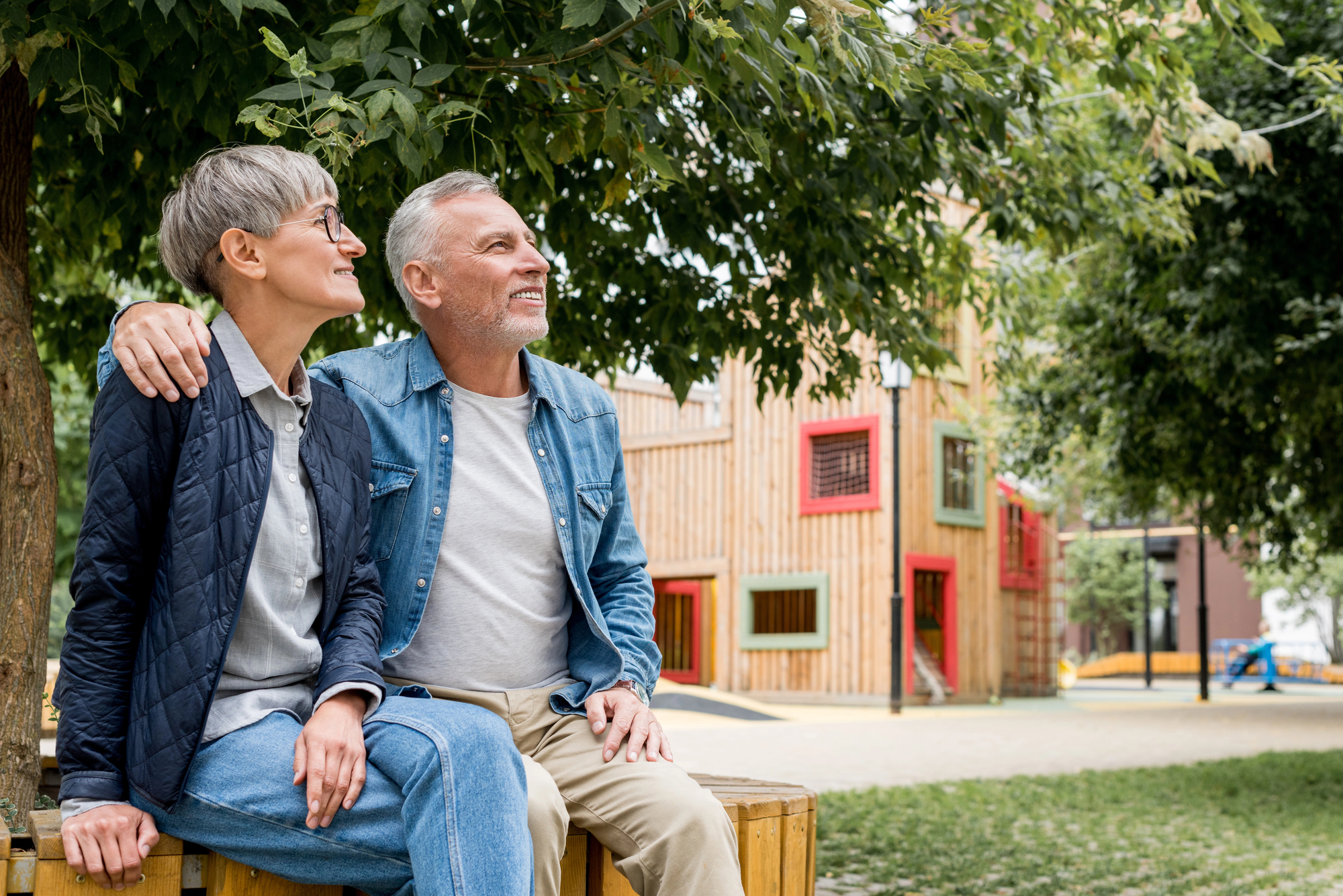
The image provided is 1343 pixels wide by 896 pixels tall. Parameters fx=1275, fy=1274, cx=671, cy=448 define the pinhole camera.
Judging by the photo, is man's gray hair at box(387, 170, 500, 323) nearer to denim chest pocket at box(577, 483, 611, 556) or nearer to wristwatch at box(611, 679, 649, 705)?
denim chest pocket at box(577, 483, 611, 556)

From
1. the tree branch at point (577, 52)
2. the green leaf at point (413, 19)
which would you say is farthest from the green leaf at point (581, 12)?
the green leaf at point (413, 19)

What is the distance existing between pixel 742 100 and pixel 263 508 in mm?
3081

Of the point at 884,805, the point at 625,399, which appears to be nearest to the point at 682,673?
the point at 625,399

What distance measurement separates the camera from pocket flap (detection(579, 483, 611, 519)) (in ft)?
9.55

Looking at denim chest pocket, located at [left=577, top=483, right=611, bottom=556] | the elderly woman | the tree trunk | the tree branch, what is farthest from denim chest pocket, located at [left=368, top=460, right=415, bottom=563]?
the tree trunk

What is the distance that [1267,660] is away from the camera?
36219 mm

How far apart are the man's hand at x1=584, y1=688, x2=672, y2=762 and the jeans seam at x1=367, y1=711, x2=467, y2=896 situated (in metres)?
0.54

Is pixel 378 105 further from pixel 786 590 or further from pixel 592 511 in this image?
pixel 786 590

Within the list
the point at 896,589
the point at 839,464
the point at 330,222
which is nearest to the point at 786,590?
the point at 839,464

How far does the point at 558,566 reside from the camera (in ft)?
9.30

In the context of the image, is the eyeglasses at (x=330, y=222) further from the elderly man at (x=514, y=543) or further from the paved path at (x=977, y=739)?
the paved path at (x=977, y=739)

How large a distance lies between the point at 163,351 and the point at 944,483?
22.1 metres

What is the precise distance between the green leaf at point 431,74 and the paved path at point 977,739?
232 inches

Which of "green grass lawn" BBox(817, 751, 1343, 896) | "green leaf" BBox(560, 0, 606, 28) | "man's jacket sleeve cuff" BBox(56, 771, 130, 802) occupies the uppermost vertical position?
"green leaf" BBox(560, 0, 606, 28)
